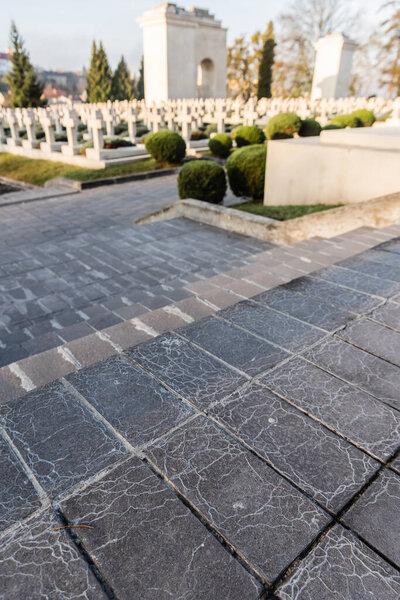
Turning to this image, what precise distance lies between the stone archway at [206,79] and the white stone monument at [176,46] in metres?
1.00

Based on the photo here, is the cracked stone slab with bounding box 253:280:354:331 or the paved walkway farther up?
the cracked stone slab with bounding box 253:280:354:331

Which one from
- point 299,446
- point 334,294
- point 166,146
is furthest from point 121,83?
point 299,446

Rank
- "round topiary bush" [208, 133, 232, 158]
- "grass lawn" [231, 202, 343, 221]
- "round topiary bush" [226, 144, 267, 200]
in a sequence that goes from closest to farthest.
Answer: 1. "grass lawn" [231, 202, 343, 221]
2. "round topiary bush" [226, 144, 267, 200]
3. "round topiary bush" [208, 133, 232, 158]

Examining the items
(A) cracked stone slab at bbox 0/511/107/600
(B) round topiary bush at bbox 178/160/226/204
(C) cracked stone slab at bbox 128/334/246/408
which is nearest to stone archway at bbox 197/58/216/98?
(B) round topiary bush at bbox 178/160/226/204

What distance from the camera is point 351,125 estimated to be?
701 inches

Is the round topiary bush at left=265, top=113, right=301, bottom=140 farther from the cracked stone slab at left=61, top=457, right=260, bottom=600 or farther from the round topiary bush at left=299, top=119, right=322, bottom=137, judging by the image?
the cracked stone slab at left=61, top=457, right=260, bottom=600

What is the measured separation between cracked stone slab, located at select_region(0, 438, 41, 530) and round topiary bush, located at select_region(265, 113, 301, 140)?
1580 cm

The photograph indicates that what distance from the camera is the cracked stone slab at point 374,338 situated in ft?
7.18

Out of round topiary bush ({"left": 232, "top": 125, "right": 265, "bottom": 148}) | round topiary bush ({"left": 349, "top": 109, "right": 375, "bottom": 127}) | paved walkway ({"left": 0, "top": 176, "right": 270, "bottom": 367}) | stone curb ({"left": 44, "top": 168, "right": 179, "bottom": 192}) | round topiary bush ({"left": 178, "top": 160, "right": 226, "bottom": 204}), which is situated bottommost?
paved walkway ({"left": 0, "top": 176, "right": 270, "bottom": 367})

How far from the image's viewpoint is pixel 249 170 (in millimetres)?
8500

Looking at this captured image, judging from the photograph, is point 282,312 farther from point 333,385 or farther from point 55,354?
point 55,354

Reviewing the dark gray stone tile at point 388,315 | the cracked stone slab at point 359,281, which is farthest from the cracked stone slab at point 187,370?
the cracked stone slab at point 359,281

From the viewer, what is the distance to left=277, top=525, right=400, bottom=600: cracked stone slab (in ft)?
3.63

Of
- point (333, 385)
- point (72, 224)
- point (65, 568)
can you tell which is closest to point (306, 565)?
point (65, 568)
